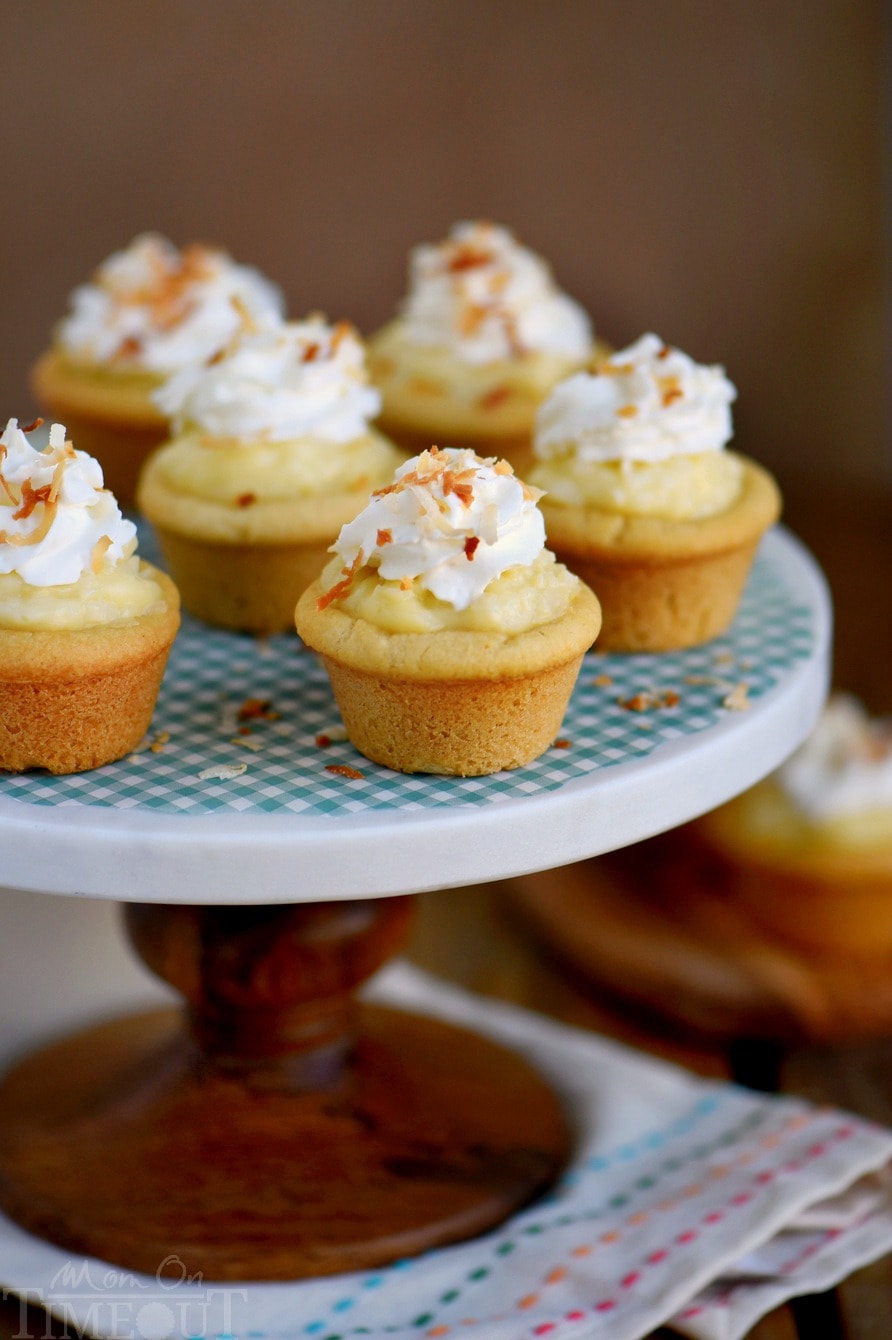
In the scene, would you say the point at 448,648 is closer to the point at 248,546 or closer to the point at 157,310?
the point at 248,546

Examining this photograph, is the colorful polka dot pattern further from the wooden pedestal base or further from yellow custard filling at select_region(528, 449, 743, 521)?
yellow custard filling at select_region(528, 449, 743, 521)

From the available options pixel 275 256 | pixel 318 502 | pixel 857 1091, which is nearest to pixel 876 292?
pixel 275 256

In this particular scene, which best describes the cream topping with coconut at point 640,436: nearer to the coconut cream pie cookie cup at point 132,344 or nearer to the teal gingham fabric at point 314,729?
the teal gingham fabric at point 314,729

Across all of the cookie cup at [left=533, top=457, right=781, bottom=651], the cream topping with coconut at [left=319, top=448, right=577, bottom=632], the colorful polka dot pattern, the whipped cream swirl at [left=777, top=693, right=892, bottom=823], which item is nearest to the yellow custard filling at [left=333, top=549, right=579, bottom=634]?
the cream topping with coconut at [left=319, top=448, right=577, bottom=632]

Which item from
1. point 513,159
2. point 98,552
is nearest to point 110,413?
point 98,552

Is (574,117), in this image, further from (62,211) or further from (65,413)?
(65,413)
